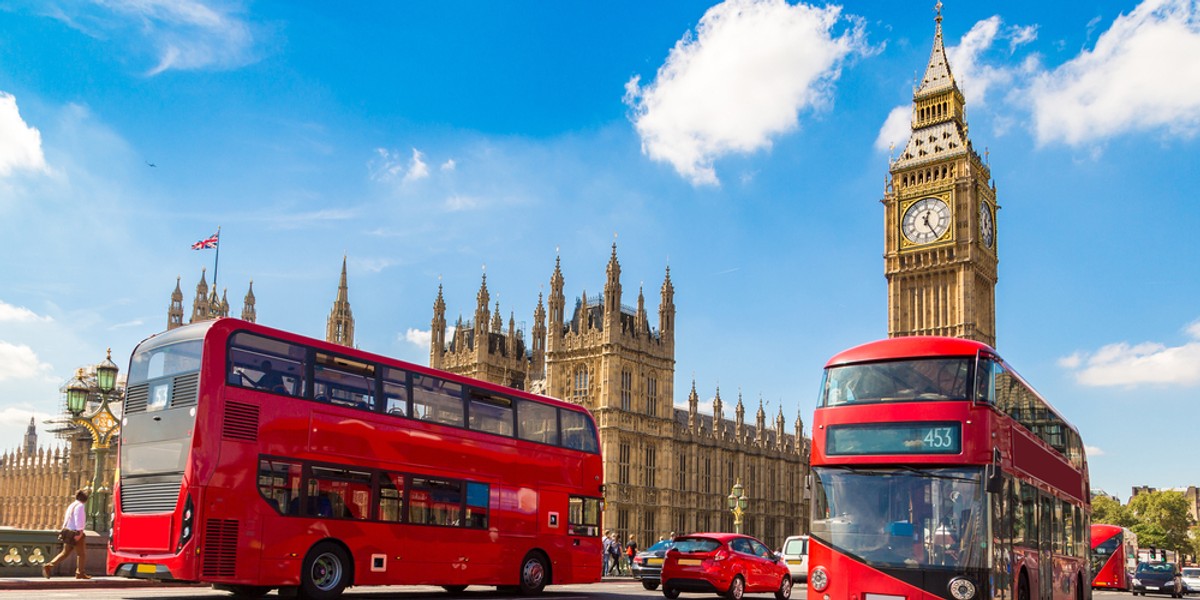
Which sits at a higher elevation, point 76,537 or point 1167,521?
point 76,537

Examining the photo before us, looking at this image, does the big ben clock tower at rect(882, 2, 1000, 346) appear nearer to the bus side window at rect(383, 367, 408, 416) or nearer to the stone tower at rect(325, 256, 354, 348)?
the stone tower at rect(325, 256, 354, 348)

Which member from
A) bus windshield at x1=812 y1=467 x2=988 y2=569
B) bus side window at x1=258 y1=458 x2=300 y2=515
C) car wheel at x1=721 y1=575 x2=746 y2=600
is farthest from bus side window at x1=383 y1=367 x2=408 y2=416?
car wheel at x1=721 y1=575 x2=746 y2=600

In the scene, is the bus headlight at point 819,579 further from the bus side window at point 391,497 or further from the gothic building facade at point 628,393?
the gothic building facade at point 628,393

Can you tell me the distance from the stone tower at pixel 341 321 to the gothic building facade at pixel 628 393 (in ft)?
21.9

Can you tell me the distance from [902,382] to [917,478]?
1.33 metres

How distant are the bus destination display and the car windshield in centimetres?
776

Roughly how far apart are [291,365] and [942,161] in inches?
2449

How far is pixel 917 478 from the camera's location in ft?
43.5

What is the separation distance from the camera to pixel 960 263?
67.8 m

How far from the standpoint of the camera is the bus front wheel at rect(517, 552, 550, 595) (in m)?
19.1

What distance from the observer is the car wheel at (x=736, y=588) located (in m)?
21.0

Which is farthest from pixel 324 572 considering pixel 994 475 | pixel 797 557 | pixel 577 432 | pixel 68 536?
pixel 797 557

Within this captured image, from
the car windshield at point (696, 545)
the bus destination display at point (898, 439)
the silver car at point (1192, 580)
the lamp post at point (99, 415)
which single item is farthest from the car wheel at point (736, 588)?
the silver car at point (1192, 580)

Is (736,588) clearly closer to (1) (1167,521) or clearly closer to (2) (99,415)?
(2) (99,415)
